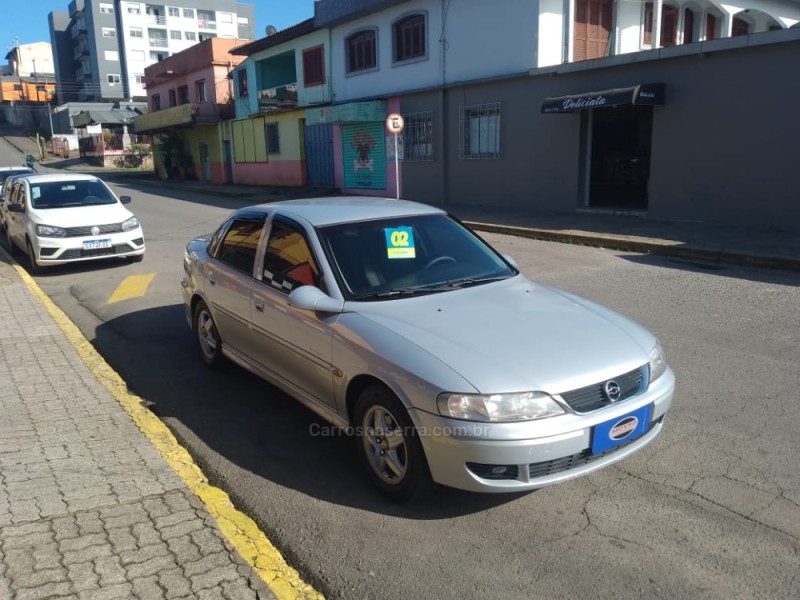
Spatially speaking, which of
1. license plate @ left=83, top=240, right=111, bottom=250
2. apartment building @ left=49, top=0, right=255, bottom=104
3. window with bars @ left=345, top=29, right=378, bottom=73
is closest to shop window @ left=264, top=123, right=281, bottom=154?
window with bars @ left=345, top=29, right=378, bottom=73

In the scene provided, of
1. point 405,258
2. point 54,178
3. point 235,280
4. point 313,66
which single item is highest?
point 313,66

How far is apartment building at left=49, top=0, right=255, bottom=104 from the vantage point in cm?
7994

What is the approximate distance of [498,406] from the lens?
325cm

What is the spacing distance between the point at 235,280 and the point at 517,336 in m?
2.50

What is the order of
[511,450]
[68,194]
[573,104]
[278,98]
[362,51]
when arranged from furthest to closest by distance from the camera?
[278,98] < [362,51] < [573,104] < [68,194] < [511,450]

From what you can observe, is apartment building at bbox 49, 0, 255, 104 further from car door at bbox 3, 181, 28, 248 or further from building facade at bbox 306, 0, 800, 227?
car door at bbox 3, 181, 28, 248

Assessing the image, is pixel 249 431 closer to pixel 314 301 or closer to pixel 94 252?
pixel 314 301

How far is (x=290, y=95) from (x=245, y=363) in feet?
81.4

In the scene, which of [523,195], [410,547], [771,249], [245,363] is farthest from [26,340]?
[523,195]

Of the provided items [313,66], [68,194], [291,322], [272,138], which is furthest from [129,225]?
[272,138]

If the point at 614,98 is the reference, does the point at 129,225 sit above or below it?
below

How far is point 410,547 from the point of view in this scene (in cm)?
331

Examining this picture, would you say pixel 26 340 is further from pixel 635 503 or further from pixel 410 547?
pixel 635 503

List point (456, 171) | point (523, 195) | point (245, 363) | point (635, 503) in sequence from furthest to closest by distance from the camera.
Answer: point (456, 171) < point (523, 195) < point (245, 363) < point (635, 503)
